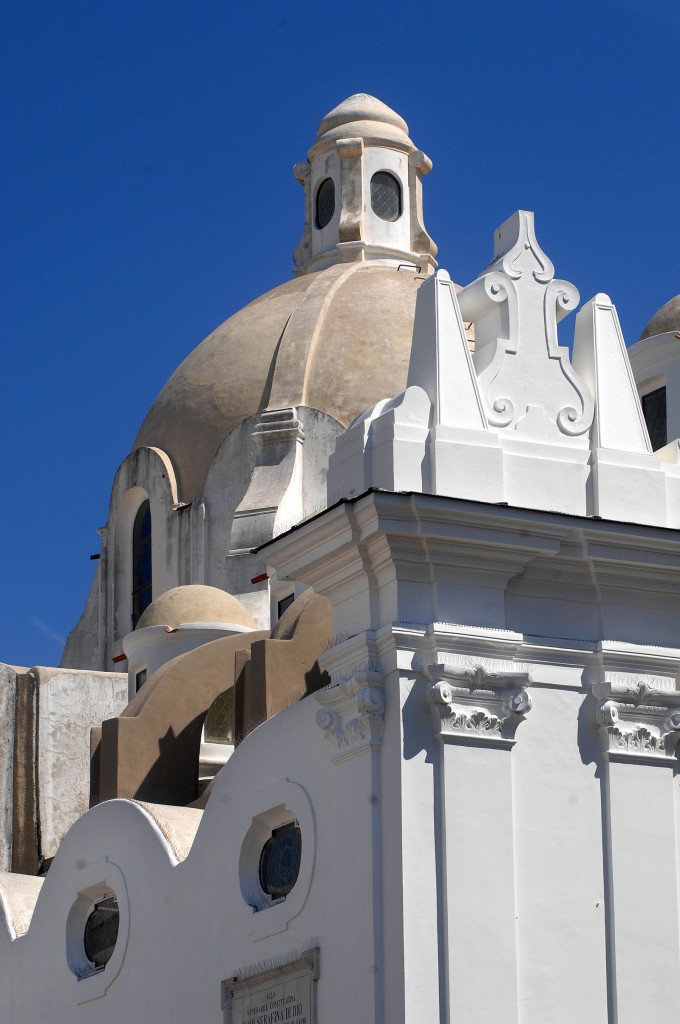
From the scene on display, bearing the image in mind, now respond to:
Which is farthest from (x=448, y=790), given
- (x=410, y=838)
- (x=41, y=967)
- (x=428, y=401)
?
(x=41, y=967)

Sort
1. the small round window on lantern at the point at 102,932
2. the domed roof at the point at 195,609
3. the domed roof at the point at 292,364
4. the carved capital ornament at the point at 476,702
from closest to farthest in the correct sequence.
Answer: the carved capital ornament at the point at 476,702 < the small round window on lantern at the point at 102,932 < the domed roof at the point at 195,609 < the domed roof at the point at 292,364

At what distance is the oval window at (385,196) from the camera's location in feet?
96.3

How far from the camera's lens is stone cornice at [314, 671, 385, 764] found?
46.5 ft

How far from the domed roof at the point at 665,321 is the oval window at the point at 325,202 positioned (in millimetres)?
8242

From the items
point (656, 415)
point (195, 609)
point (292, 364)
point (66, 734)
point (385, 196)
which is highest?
point (385, 196)

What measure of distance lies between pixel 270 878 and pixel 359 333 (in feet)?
39.0

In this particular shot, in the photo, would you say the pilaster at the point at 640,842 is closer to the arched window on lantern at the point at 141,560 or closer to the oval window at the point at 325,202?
the arched window on lantern at the point at 141,560

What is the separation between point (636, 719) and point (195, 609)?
861cm

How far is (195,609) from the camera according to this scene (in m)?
22.6

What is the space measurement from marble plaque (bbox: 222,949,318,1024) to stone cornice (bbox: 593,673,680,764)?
8.59 ft

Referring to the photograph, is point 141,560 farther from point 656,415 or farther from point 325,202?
point 656,415

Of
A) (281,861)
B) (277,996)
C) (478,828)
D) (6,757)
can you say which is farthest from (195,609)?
(478,828)

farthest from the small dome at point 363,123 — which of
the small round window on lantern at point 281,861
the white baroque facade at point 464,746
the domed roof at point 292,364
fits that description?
the small round window on lantern at point 281,861

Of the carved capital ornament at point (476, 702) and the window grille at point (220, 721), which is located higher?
the window grille at point (220, 721)
